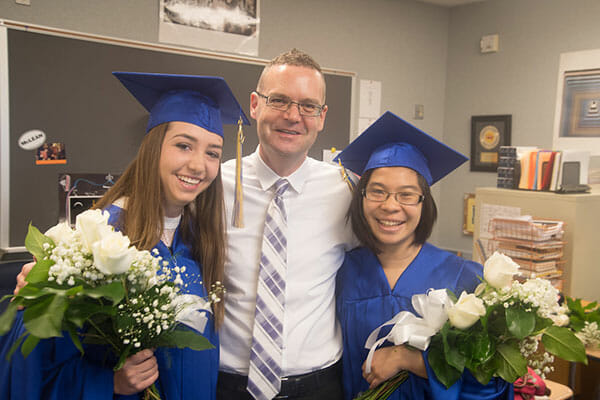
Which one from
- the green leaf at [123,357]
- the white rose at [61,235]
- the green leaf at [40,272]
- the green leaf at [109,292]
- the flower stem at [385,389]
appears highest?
the white rose at [61,235]

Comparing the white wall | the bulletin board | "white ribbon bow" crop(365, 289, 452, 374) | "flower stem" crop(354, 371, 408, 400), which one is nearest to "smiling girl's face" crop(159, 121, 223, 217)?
"white ribbon bow" crop(365, 289, 452, 374)

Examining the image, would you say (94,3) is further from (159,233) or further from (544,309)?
(544,309)

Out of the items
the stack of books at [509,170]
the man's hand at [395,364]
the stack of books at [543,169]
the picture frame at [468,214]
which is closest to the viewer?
the man's hand at [395,364]

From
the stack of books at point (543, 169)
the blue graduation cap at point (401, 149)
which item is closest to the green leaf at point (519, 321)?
the blue graduation cap at point (401, 149)

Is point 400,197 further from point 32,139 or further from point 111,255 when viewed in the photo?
point 32,139

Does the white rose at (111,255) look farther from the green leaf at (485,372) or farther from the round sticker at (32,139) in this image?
the round sticker at (32,139)

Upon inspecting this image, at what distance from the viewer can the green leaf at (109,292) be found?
97cm

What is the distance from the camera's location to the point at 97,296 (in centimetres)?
96

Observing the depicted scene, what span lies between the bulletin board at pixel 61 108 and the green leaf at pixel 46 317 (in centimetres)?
→ 212

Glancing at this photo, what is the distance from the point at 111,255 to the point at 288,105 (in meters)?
0.89

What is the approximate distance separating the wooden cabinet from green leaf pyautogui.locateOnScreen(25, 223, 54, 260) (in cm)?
266

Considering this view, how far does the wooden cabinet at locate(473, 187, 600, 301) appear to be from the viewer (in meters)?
2.76

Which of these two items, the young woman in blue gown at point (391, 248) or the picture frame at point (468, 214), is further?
the picture frame at point (468, 214)

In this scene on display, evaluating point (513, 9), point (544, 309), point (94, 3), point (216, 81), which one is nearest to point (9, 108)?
point (94, 3)
